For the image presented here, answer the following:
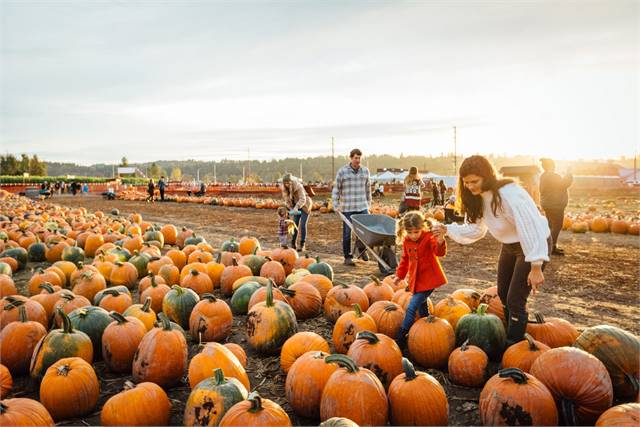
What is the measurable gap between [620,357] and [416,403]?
63.7 inches

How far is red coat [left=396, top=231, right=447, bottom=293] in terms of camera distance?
393 centimetres

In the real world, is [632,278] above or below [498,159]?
below

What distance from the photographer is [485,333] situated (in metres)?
3.58

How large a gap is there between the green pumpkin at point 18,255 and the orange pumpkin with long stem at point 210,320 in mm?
5253

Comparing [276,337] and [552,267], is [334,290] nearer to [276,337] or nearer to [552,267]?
[276,337]


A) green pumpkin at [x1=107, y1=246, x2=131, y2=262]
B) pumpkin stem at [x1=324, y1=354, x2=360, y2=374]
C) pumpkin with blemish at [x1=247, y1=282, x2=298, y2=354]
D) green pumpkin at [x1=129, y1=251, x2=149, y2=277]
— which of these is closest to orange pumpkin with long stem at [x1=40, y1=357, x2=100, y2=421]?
pumpkin with blemish at [x1=247, y1=282, x2=298, y2=354]

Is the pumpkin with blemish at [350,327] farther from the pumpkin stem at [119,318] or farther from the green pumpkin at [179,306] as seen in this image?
the pumpkin stem at [119,318]

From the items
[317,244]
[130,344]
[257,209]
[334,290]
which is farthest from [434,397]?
[257,209]

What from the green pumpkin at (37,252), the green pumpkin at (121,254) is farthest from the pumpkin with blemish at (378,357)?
the green pumpkin at (37,252)

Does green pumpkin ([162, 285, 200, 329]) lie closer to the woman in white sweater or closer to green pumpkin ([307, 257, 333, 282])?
green pumpkin ([307, 257, 333, 282])

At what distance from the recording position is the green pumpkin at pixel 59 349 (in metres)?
3.32

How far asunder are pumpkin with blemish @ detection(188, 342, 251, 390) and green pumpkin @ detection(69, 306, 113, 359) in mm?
1342

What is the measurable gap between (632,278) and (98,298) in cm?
799

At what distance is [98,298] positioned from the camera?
466cm
